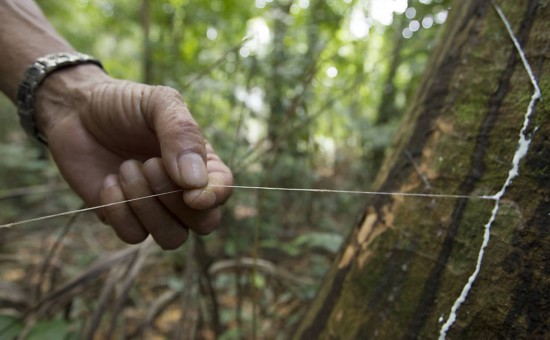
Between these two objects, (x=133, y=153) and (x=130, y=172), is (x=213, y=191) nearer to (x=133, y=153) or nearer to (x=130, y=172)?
(x=130, y=172)

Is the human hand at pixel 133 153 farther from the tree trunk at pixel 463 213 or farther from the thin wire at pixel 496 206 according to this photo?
the thin wire at pixel 496 206

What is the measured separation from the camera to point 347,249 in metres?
0.85

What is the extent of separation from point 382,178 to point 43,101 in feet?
2.75

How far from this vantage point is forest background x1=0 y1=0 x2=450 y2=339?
131 cm

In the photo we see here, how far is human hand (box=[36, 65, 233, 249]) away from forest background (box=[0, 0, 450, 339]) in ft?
1.01

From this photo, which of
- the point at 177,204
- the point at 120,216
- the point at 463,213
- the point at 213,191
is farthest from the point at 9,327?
the point at 463,213

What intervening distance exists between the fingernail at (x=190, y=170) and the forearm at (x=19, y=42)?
0.60 meters

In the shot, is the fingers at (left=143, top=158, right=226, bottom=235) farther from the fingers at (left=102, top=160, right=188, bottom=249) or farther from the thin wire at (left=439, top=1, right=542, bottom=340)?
the thin wire at (left=439, top=1, right=542, bottom=340)

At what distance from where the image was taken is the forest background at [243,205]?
4.29ft

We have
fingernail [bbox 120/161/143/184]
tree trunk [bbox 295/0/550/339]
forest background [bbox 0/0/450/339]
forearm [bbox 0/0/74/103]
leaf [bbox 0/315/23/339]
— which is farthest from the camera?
forest background [bbox 0/0/450/339]

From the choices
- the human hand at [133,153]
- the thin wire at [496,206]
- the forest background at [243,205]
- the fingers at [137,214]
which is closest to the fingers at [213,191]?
the human hand at [133,153]

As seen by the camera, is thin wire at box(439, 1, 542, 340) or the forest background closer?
thin wire at box(439, 1, 542, 340)

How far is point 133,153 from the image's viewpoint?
0.84m

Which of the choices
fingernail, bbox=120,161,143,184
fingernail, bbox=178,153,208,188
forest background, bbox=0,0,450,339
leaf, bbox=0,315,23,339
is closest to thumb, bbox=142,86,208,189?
fingernail, bbox=178,153,208,188
